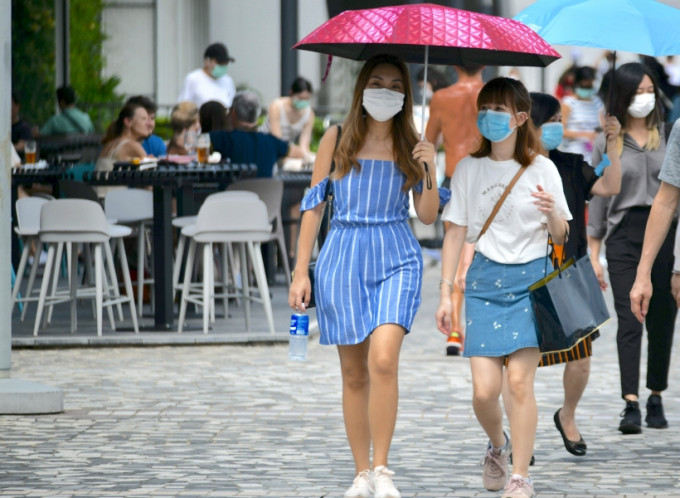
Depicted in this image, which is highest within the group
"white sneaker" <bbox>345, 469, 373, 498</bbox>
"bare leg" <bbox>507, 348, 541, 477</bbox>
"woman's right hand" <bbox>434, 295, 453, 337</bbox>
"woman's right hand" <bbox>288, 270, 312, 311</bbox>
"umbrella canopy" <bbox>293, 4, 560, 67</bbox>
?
"umbrella canopy" <bbox>293, 4, 560, 67</bbox>

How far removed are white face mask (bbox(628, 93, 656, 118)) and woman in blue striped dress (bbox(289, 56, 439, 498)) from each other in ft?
6.59

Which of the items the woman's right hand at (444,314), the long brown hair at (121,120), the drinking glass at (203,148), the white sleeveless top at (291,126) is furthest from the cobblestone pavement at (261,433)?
the white sleeveless top at (291,126)

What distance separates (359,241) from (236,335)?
5195mm

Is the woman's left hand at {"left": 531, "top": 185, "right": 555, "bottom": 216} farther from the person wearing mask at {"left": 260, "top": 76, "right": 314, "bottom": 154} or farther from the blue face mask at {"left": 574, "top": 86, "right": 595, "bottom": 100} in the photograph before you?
the blue face mask at {"left": 574, "top": 86, "right": 595, "bottom": 100}

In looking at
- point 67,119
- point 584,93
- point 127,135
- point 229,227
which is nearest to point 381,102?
point 229,227

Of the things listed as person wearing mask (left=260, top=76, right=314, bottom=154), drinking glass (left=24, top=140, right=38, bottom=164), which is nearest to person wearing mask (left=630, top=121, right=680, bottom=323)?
drinking glass (left=24, top=140, right=38, bottom=164)

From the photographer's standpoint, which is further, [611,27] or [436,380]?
[436,380]

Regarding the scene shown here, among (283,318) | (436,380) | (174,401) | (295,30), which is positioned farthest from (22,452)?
(295,30)

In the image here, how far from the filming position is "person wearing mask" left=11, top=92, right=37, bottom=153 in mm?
15852

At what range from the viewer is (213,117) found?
43.3 feet

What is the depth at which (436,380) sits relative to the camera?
930 cm

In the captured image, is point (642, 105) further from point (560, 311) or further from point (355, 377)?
point (355, 377)

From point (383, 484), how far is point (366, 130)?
137cm

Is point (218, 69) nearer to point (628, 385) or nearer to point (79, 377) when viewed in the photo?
point (79, 377)
